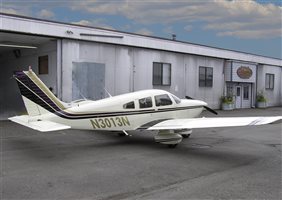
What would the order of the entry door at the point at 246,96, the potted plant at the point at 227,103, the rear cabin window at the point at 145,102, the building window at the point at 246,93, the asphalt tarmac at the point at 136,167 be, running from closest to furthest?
the asphalt tarmac at the point at 136,167 → the rear cabin window at the point at 145,102 → the potted plant at the point at 227,103 → the entry door at the point at 246,96 → the building window at the point at 246,93

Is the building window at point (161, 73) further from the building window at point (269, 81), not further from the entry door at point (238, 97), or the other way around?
the building window at point (269, 81)

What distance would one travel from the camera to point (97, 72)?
18.8 metres

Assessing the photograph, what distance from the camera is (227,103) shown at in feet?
89.2

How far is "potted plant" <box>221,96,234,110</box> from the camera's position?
27.2 meters

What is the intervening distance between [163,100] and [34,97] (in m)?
4.24

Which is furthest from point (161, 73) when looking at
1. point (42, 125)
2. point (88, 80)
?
point (42, 125)

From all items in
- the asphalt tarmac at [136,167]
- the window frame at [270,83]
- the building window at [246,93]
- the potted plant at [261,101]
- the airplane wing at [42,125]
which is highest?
the window frame at [270,83]

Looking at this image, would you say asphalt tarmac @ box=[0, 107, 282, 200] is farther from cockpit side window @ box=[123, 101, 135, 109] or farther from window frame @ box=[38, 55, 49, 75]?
window frame @ box=[38, 55, 49, 75]

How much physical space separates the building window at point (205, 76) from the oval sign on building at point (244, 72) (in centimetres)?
371

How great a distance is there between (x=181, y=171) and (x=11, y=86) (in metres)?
19.0

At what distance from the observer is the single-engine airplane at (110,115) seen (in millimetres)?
9578

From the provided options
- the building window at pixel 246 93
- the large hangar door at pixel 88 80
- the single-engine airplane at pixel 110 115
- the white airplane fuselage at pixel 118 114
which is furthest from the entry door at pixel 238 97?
the single-engine airplane at pixel 110 115

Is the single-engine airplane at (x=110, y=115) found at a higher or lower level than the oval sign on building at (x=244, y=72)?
lower

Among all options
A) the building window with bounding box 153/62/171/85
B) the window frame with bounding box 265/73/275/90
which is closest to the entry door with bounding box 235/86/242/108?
the window frame with bounding box 265/73/275/90
